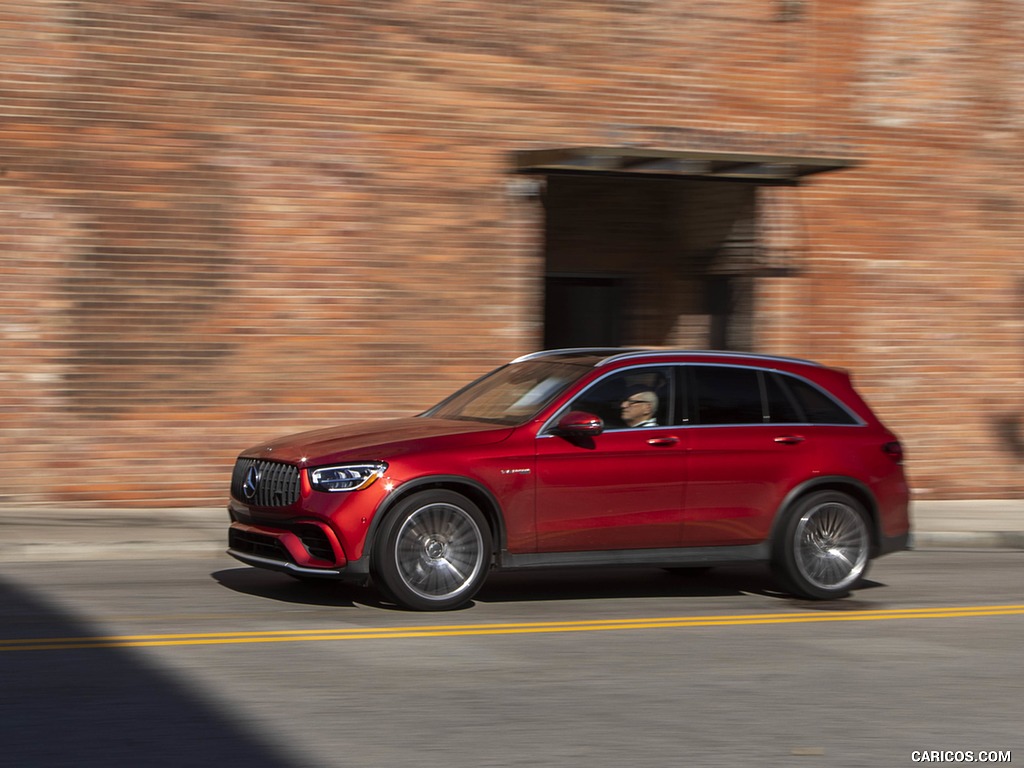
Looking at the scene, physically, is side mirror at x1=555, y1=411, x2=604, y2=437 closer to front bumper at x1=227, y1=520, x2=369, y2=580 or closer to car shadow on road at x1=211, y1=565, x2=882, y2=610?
car shadow on road at x1=211, y1=565, x2=882, y2=610

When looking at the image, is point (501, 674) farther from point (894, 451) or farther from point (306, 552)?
point (894, 451)

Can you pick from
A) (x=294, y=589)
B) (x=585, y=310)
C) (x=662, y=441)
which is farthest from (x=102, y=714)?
(x=585, y=310)

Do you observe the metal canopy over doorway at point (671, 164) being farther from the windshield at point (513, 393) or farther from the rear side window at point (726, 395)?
the rear side window at point (726, 395)

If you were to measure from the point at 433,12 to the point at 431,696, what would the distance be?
31.5ft

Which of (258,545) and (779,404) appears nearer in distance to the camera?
(258,545)

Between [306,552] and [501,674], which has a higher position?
[306,552]

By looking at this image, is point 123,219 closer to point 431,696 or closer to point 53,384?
point 53,384

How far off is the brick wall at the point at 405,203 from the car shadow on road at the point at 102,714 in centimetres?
595

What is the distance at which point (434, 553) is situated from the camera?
886 cm

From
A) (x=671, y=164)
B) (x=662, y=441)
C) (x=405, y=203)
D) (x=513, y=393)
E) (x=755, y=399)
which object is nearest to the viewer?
(x=662, y=441)

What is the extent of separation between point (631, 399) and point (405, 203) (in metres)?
5.58

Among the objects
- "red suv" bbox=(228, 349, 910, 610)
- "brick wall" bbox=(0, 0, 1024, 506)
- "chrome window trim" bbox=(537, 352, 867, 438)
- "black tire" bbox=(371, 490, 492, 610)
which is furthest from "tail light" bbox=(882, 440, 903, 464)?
"brick wall" bbox=(0, 0, 1024, 506)

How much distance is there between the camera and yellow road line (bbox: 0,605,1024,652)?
25.4ft

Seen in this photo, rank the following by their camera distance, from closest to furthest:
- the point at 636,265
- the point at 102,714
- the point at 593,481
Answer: the point at 102,714
the point at 593,481
the point at 636,265
